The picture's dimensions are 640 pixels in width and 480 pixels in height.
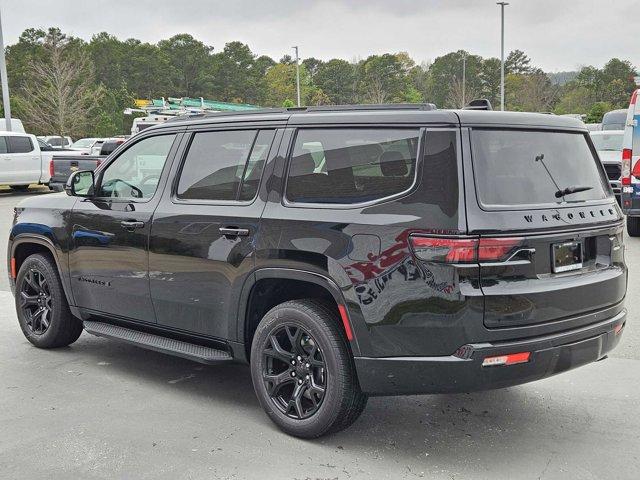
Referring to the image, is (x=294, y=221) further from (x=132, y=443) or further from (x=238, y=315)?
(x=132, y=443)

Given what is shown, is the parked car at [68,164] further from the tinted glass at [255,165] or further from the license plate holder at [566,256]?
the license plate holder at [566,256]

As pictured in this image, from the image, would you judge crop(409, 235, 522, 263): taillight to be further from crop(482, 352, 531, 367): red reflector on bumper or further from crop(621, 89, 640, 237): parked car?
crop(621, 89, 640, 237): parked car

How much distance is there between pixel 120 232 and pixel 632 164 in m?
8.73

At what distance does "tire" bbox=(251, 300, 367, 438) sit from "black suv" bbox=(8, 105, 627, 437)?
0.01 metres

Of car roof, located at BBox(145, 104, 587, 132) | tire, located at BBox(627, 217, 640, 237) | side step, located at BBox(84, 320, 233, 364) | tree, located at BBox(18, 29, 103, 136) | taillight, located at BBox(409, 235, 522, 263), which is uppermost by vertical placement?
tree, located at BBox(18, 29, 103, 136)

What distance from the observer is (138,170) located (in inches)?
202

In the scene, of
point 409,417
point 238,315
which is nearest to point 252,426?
point 238,315

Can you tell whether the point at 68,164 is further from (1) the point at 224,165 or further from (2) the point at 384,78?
(2) the point at 384,78

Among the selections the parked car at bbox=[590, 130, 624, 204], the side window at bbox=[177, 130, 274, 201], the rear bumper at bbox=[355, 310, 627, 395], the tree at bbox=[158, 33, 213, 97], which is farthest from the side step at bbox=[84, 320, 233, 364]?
the tree at bbox=[158, 33, 213, 97]

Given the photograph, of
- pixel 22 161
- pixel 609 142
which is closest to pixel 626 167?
pixel 609 142

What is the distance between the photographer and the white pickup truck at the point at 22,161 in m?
20.5

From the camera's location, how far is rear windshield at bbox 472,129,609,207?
11.4 ft

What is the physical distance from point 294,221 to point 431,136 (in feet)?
2.98

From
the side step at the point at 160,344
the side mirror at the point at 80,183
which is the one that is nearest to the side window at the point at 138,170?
the side mirror at the point at 80,183
